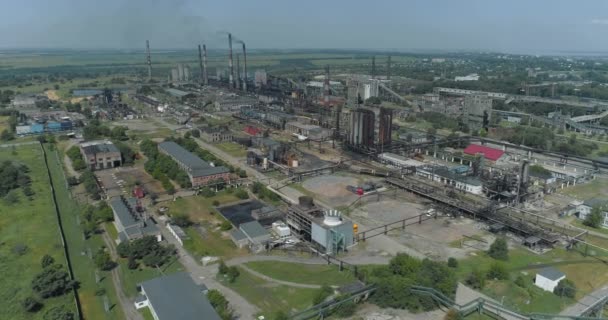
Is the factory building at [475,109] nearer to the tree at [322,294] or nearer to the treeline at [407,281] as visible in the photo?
the treeline at [407,281]

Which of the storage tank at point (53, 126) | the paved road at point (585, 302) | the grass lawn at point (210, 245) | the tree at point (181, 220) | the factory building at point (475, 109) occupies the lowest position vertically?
the paved road at point (585, 302)

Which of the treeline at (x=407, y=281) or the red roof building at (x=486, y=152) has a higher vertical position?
the red roof building at (x=486, y=152)

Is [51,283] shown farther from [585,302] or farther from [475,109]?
[475,109]

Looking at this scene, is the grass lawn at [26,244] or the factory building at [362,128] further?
the factory building at [362,128]

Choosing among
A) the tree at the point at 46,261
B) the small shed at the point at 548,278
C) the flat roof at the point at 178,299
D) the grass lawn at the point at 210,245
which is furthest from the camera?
the grass lawn at the point at 210,245

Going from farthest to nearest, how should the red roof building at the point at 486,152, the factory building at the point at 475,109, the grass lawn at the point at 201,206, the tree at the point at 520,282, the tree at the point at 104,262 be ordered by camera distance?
the factory building at the point at 475,109 < the red roof building at the point at 486,152 < the grass lawn at the point at 201,206 < the tree at the point at 104,262 < the tree at the point at 520,282

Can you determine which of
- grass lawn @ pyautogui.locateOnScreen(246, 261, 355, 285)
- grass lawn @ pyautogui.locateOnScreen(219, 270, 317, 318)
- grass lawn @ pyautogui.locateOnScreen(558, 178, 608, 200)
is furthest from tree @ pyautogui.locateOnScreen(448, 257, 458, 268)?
grass lawn @ pyautogui.locateOnScreen(558, 178, 608, 200)

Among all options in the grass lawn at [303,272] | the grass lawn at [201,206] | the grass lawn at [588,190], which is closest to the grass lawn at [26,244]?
the grass lawn at [201,206]

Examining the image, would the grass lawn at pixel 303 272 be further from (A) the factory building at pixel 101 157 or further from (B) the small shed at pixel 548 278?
(A) the factory building at pixel 101 157

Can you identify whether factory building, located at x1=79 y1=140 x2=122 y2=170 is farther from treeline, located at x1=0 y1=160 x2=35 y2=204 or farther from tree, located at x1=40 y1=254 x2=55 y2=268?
tree, located at x1=40 y1=254 x2=55 y2=268
